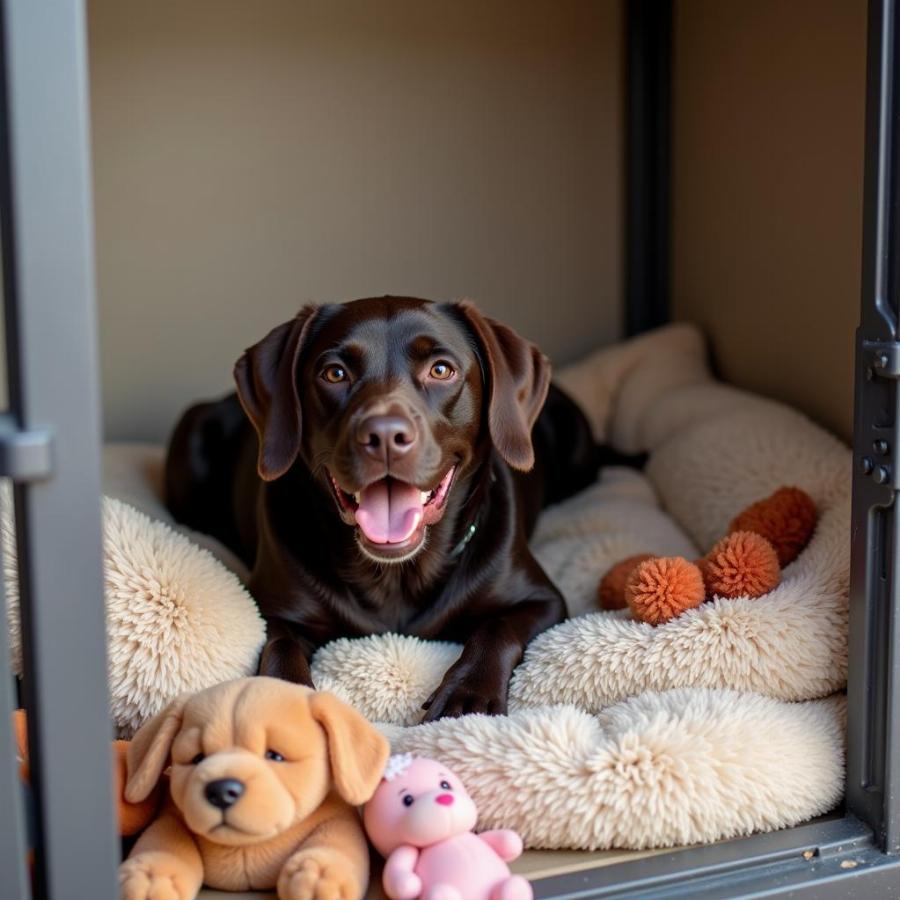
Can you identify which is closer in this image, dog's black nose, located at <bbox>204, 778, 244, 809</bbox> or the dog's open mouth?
dog's black nose, located at <bbox>204, 778, 244, 809</bbox>

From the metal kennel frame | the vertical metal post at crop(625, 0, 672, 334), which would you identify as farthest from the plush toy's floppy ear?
the vertical metal post at crop(625, 0, 672, 334)

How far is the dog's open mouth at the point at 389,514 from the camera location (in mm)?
2318

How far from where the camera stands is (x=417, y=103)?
3.89 m

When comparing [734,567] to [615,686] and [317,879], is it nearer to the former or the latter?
[615,686]

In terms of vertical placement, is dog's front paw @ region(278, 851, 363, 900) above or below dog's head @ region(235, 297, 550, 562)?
below

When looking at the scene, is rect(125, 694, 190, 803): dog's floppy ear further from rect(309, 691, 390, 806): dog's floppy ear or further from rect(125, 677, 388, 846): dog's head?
rect(309, 691, 390, 806): dog's floppy ear

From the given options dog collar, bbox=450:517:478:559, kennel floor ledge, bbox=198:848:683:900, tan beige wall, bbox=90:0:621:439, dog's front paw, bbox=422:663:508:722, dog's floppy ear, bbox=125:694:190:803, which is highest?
tan beige wall, bbox=90:0:621:439

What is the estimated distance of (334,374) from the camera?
2.44 metres

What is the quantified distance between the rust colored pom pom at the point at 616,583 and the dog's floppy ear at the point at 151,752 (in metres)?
1.19

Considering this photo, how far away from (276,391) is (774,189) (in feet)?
5.25

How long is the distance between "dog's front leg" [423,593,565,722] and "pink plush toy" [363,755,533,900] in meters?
0.37

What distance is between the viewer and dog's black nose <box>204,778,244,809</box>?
67.5 inches

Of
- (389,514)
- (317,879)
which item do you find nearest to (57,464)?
(317,879)

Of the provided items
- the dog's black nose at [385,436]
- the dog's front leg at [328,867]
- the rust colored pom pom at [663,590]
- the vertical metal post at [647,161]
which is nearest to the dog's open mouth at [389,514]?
the dog's black nose at [385,436]
